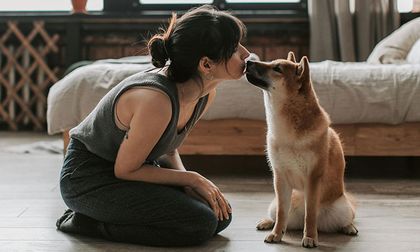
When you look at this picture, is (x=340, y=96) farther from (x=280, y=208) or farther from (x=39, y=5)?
(x=39, y=5)

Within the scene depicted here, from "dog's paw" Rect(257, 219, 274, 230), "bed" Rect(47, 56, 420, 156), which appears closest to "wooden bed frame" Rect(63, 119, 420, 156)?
"bed" Rect(47, 56, 420, 156)

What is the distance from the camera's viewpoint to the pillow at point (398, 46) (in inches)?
126

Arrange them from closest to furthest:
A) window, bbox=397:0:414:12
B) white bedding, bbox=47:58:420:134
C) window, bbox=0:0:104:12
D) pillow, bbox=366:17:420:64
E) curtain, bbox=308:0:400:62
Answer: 1. white bedding, bbox=47:58:420:134
2. pillow, bbox=366:17:420:64
3. curtain, bbox=308:0:400:62
4. window, bbox=397:0:414:12
5. window, bbox=0:0:104:12

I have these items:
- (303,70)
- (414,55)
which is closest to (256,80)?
(303,70)

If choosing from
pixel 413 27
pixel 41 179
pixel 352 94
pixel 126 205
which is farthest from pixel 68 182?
pixel 413 27

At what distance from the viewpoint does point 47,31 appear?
445 centimetres

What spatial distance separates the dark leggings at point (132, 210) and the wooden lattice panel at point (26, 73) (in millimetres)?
2912

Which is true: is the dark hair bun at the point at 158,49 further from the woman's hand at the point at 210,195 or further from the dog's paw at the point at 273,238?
the dog's paw at the point at 273,238

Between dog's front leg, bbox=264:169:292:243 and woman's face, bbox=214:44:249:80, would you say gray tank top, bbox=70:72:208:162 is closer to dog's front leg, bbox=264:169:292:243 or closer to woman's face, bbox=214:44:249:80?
woman's face, bbox=214:44:249:80

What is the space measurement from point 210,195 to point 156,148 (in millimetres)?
195

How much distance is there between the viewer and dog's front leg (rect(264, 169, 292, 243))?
1625 millimetres

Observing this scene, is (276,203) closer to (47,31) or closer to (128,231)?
(128,231)

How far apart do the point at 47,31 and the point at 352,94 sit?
8.96 ft

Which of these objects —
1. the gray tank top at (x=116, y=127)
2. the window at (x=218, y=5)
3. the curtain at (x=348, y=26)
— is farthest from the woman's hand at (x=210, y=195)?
the window at (x=218, y=5)
